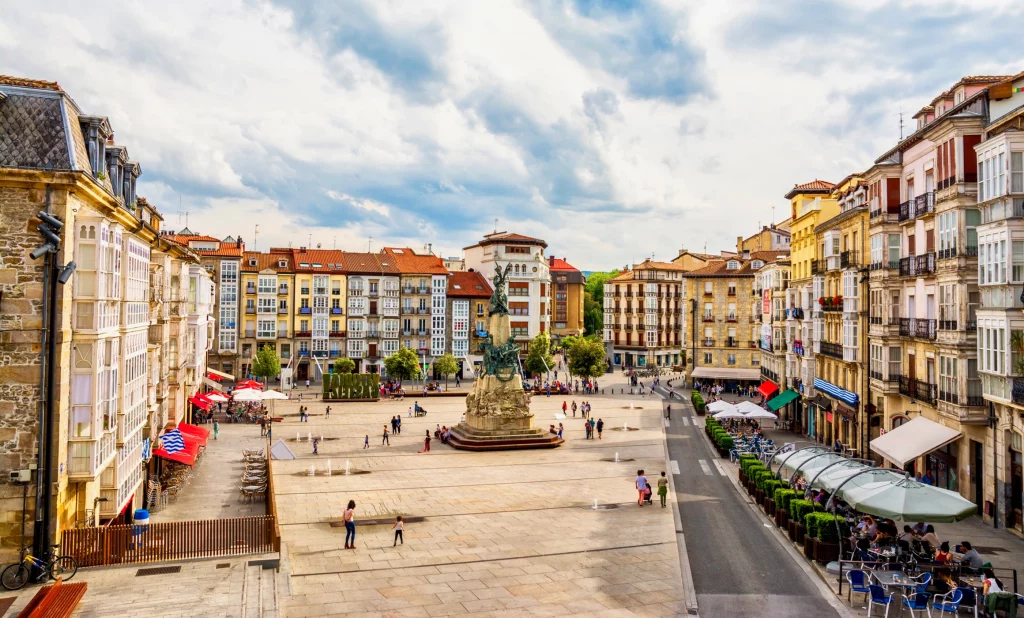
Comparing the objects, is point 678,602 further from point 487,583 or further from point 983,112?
point 983,112

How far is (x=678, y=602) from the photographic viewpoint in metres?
17.4

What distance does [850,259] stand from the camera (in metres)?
40.2

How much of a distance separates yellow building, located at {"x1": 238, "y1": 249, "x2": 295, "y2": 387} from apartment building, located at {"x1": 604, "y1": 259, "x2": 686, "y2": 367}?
154 feet

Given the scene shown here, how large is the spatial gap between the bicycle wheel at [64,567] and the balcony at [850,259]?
120 feet

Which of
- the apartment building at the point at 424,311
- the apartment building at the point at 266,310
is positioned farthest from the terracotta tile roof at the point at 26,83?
the apartment building at the point at 424,311

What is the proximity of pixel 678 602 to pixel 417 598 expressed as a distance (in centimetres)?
599

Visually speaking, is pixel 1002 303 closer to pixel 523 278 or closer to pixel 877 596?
pixel 877 596

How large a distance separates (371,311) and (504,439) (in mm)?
47265

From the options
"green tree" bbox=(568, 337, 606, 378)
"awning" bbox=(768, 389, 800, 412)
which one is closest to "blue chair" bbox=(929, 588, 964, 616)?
"awning" bbox=(768, 389, 800, 412)

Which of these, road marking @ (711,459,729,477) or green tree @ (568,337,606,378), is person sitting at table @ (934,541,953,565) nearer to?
road marking @ (711,459,729,477)

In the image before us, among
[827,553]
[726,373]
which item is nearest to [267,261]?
[726,373]

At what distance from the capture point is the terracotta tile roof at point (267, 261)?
80938 millimetres

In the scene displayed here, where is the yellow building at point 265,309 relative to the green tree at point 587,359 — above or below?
above

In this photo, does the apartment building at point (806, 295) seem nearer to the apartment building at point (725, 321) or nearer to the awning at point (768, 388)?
the awning at point (768, 388)
